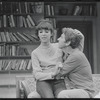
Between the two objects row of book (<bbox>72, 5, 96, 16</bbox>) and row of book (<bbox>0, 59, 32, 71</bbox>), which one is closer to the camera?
row of book (<bbox>0, 59, 32, 71</bbox>)

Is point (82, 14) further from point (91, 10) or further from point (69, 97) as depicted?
point (69, 97)

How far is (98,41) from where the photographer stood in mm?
7098

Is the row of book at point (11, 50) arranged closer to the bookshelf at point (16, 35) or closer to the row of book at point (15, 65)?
the bookshelf at point (16, 35)

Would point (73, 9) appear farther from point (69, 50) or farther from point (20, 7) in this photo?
point (69, 50)

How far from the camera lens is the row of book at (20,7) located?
6484mm

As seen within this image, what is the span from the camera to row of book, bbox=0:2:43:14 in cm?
648

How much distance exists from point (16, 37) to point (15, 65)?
1.91 feet

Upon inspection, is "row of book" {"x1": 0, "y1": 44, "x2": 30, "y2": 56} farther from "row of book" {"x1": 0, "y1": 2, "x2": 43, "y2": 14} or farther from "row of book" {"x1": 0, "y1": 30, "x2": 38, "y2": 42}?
"row of book" {"x1": 0, "y1": 2, "x2": 43, "y2": 14}

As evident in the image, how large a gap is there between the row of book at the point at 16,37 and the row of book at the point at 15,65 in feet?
1.43

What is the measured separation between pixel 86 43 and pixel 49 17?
120 cm

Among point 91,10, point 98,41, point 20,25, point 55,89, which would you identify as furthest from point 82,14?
point 55,89

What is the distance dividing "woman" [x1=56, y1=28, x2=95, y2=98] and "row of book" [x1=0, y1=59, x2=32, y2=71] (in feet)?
12.6

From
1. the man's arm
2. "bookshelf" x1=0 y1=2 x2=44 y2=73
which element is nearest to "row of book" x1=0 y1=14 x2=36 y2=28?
"bookshelf" x1=0 y1=2 x2=44 y2=73

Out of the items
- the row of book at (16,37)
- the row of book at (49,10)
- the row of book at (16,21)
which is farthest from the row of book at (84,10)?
the row of book at (16,37)
